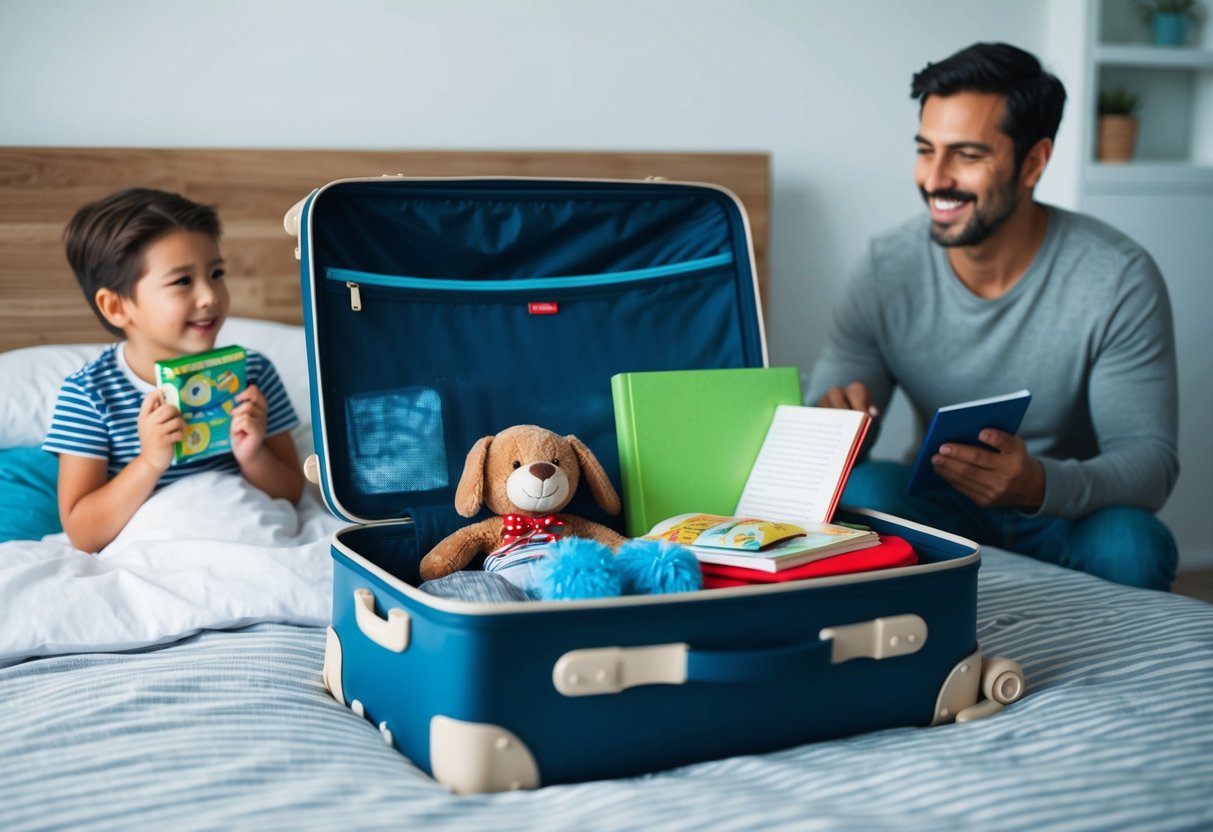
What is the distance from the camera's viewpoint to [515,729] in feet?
2.52

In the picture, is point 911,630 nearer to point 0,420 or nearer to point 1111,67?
point 0,420

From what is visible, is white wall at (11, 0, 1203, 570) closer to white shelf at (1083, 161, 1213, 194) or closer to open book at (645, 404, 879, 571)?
white shelf at (1083, 161, 1213, 194)

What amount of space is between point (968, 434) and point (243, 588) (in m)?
0.84

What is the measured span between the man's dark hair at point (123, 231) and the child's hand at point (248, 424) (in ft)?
0.66

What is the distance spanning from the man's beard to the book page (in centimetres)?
61

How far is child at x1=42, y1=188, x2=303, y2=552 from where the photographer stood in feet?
4.08

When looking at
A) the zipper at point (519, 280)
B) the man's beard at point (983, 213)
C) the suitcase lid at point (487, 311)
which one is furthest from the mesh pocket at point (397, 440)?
the man's beard at point (983, 213)

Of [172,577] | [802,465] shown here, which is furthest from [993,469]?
[172,577]

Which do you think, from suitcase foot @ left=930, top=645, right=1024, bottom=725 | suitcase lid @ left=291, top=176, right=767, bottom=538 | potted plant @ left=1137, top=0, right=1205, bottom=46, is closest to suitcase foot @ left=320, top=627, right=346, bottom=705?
suitcase lid @ left=291, top=176, right=767, bottom=538

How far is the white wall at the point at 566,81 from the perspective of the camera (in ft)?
5.69

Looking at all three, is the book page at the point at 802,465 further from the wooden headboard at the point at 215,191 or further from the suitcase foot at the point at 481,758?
the wooden headboard at the point at 215,191

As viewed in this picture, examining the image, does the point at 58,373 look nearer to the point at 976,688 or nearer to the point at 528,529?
the point at 528,529

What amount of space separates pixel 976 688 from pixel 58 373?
49.7 inches

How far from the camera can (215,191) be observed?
5.72ft
